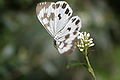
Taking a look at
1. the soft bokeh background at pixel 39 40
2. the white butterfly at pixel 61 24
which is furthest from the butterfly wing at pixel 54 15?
the soft bokeh background at pixel 39 40

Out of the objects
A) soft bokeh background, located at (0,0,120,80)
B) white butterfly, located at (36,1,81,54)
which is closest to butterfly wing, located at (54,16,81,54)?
white butterfly, located at (36,1,81,54)

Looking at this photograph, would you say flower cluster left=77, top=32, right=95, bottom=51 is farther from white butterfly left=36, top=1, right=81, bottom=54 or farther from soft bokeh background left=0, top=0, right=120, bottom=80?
soft bokeh background left=0, top=0, right=120, bottom=80

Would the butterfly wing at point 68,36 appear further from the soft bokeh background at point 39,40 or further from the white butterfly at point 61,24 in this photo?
the soft bokeh background at point 39,40

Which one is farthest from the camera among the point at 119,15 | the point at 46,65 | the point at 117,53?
the point at 117,53

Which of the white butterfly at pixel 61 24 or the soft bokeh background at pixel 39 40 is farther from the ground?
the white butterfly at pixel 61 24

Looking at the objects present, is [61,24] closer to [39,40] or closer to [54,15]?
[54,15]

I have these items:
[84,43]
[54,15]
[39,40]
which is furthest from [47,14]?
[39,40]

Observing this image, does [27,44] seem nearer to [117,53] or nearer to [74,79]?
[74,79]

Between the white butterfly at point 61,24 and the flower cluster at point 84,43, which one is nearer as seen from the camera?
the white butterfly at point 61,24

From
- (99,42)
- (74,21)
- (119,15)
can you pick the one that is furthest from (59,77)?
(74,21)
